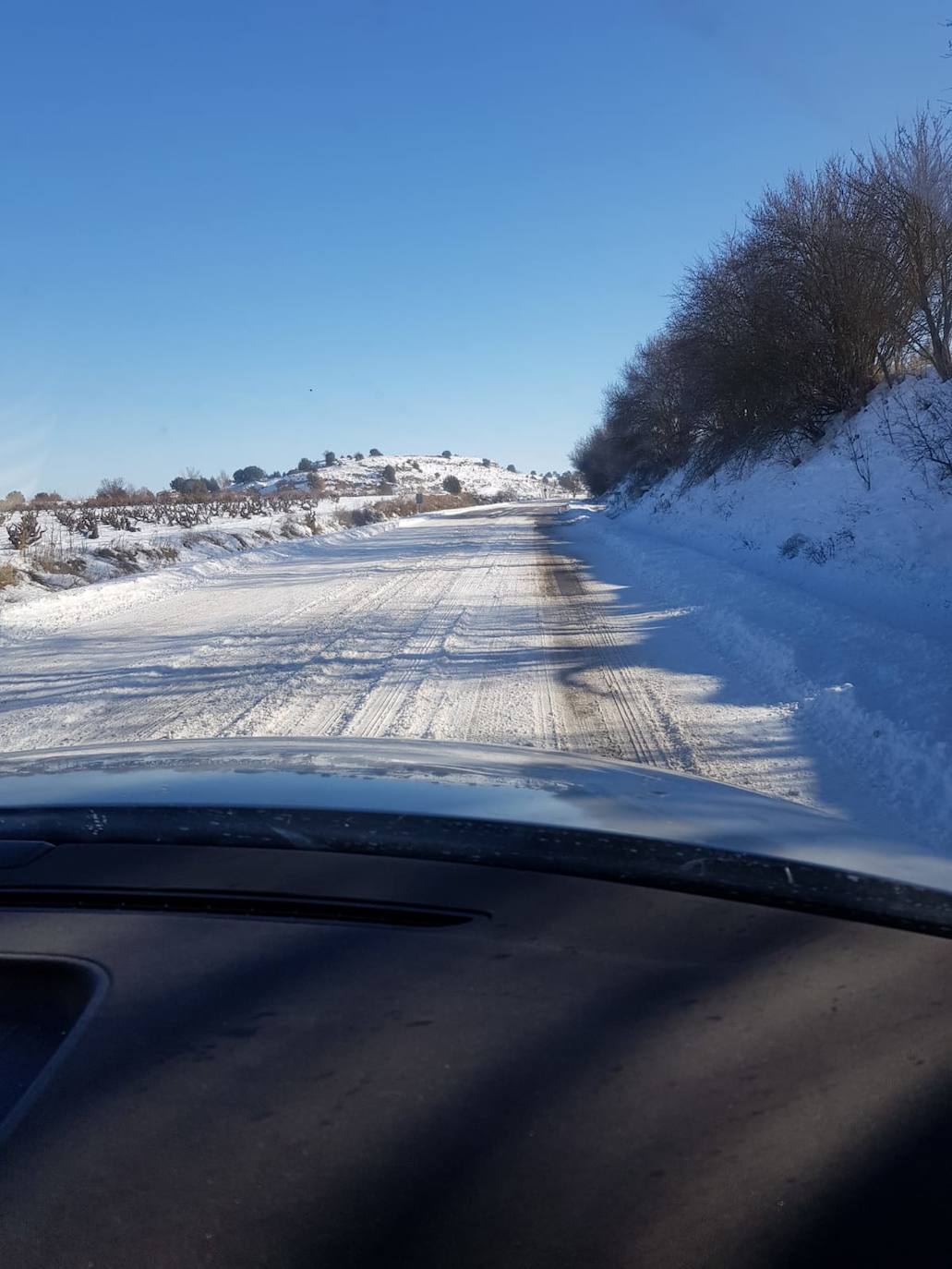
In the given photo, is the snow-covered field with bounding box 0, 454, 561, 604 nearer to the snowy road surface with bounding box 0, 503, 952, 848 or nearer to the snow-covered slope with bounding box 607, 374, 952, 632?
the snowy road surface with bounding box 0, 503, 952, 848

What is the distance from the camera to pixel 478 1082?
152 cm

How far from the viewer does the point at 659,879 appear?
1858 mm

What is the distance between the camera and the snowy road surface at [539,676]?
22.2ft

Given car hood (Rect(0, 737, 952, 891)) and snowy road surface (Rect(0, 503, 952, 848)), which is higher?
car hood (Rect(0, 737, 952, 891))

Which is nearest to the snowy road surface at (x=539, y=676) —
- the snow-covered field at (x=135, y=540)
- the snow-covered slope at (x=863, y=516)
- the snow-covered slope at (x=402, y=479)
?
the snow-covered slope at (x=863, y=516)

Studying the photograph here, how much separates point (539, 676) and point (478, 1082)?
26.4ft

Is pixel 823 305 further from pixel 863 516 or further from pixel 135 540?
pixel 135 540

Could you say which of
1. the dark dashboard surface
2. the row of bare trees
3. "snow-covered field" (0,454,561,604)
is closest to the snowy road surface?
"snow-covered field" (0,454,561,604)

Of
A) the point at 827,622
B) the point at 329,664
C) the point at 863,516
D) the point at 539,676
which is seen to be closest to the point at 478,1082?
the point at 539,676

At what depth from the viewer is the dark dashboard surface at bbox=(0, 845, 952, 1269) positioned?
138 centimetres

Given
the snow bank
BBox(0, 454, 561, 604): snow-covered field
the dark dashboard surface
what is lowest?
the snow bank

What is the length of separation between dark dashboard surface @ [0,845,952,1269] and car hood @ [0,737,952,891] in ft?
1.06

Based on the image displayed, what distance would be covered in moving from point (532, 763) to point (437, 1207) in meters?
2.06

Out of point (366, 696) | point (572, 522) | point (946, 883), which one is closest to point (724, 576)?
point (366, 696)
